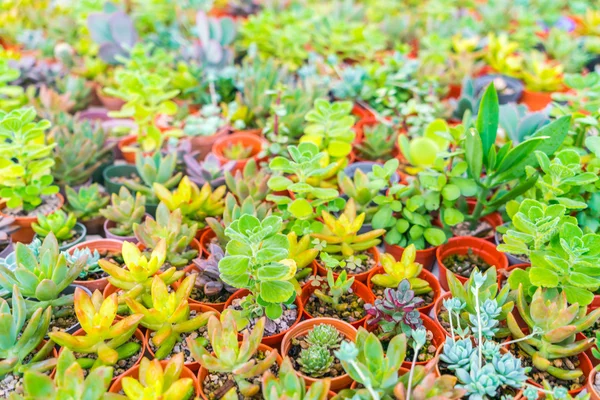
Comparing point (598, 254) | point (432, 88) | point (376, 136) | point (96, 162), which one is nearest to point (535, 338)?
point (598, 254)

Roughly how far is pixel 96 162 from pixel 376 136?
1162 millimetres

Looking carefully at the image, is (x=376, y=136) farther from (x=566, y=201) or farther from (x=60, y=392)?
(x=60, y=392)

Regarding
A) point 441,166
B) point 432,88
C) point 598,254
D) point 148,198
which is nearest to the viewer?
point 598,254

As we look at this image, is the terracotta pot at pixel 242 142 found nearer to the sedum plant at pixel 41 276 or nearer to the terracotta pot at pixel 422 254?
the terracotta pot at pixel 422 254

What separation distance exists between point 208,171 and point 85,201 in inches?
17.8

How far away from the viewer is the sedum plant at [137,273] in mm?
1381

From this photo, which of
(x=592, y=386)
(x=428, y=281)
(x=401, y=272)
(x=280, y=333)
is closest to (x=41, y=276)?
(x=280, y=333)

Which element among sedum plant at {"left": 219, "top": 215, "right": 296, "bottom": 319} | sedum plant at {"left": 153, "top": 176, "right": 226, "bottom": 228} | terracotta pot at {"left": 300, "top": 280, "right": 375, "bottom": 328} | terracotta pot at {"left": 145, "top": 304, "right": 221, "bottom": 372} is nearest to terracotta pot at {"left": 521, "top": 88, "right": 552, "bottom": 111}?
terracotta pot at {"left": 300, "top": 280, "right": 375, "bottom": 328}

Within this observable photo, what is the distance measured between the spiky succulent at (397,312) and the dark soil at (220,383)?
0.30m

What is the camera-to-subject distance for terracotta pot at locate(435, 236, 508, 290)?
67.2 inches

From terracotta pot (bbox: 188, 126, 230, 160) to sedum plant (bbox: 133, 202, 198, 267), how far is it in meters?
0.71

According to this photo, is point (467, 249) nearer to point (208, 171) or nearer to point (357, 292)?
point (357, 292)

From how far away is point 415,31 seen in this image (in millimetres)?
3375

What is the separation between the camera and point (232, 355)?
3.88 feet
